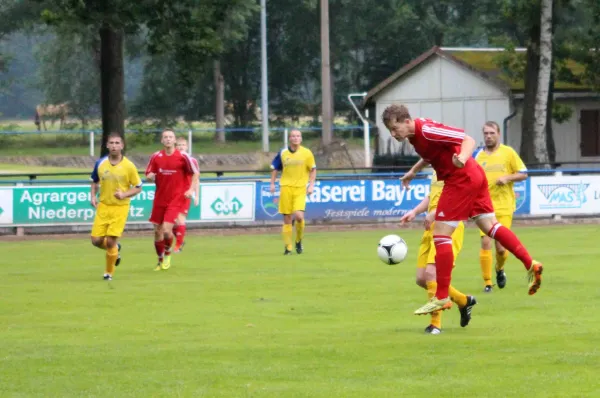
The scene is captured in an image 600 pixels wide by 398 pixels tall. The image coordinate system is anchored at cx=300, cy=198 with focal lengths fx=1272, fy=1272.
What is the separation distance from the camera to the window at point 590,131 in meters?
45.0

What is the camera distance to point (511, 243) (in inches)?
426

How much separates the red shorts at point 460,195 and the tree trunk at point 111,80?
76.6 ft

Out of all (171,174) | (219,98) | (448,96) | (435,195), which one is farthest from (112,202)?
(219,98)

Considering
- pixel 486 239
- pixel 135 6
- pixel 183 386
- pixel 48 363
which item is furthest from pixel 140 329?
pixel 135 6

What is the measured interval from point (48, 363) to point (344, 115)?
223 ft

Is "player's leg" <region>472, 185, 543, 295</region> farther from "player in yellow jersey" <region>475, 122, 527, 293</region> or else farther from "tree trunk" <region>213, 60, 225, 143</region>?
"tree trunk" <region>213, 60, 225, 143</region>

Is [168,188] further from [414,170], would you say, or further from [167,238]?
[414,170]

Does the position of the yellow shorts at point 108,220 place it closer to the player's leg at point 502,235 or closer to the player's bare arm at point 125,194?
the player's bare arm at point 125,194

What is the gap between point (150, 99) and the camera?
76625 mm

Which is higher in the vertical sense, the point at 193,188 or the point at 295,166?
the point at 295,166

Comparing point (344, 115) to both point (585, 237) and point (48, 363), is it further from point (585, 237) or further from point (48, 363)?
point (48, 363)

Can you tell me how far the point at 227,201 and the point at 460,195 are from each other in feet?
57.7

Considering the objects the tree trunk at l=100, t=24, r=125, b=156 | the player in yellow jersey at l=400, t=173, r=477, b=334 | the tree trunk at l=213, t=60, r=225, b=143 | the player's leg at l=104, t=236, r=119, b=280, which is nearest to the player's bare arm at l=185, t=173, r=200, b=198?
the player's leg at l=104, t=236, r=119, b=280

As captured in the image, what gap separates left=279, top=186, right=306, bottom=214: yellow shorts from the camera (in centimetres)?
2206
